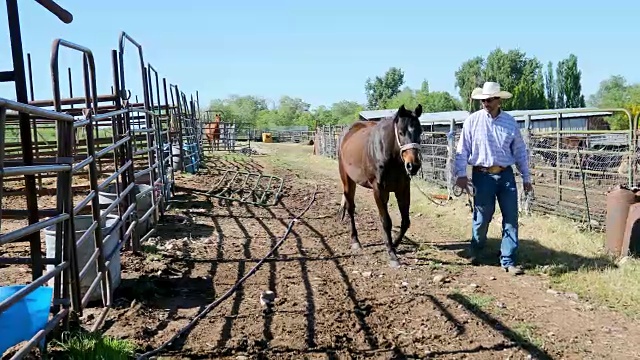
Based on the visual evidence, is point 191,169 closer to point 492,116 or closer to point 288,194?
point 288,194

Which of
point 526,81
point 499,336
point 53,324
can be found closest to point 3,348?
point 53,324

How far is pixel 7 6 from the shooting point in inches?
119

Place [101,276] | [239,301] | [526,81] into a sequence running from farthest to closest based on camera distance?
[526,81]
[239,301]
[101,276]

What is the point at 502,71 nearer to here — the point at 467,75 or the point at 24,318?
the point at 467,75

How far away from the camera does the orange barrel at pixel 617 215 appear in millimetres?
→ 5520

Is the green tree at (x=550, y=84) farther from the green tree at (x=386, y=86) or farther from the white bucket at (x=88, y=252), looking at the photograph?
the white bucket at (x=88, y=252)

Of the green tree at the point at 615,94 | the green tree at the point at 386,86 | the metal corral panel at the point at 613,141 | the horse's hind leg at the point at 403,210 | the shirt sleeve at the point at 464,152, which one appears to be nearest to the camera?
the shirt sleeve at the point at 464,152

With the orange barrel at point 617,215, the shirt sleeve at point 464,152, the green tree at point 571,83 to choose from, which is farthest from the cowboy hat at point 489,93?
the green tree at point 571,83

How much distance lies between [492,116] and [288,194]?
21.3 ft

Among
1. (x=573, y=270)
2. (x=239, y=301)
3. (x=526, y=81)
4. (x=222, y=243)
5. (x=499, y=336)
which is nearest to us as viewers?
(x=499, y=336)

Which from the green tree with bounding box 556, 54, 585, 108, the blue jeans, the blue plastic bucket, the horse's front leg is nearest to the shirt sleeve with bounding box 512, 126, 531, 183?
the blue jeans

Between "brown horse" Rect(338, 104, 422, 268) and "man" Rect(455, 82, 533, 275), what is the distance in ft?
1.72

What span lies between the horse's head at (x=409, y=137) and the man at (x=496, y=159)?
1.53 feet

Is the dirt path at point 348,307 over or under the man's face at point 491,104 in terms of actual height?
under
